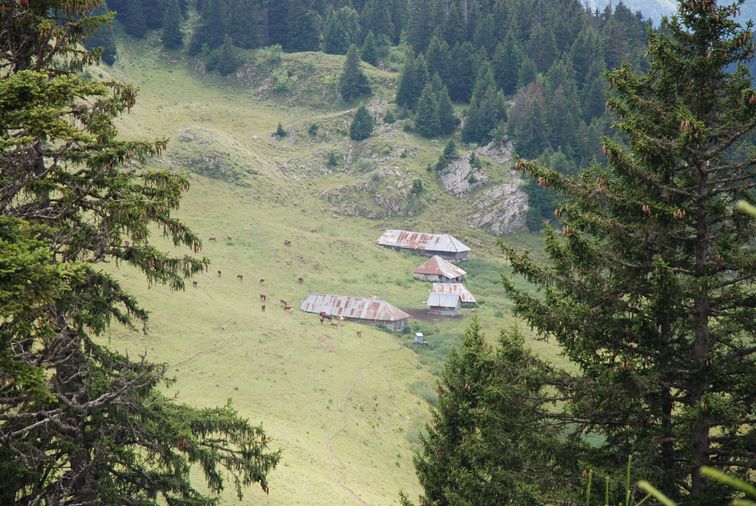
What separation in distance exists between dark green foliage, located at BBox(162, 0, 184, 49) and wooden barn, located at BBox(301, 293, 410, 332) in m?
82.5

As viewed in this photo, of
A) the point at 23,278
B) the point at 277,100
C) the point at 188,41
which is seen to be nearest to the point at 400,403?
the point at 23,278

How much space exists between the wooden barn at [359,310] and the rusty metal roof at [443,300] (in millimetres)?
6033

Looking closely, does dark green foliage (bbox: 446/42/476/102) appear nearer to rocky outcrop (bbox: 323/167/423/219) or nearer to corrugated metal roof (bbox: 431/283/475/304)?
rocky outcrop (bbox: 323/167/423/219)

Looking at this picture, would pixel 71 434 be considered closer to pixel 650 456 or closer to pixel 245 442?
pixel 245 442

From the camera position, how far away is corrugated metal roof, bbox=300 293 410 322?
A: 214ft

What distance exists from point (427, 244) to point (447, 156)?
22543 millimetres

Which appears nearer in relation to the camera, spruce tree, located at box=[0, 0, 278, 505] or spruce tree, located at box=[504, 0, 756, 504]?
spruce tree, located at box=[0, 0, 278, 505]

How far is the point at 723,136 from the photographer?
38.9 feet

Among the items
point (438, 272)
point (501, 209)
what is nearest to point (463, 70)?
point (501, 209)

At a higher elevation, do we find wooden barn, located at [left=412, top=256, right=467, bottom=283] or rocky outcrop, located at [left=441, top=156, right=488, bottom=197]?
rocky outcrop, located at [left=441, top=156, right=488, bottom=197]

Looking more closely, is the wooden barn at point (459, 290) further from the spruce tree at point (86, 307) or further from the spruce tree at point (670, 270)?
the spruce tree at point (670, 270)

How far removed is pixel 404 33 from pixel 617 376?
13468cm

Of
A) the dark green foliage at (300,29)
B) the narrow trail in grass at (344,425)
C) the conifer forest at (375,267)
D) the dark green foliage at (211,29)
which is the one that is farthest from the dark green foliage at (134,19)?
the narrow trail in grass at (344,425)

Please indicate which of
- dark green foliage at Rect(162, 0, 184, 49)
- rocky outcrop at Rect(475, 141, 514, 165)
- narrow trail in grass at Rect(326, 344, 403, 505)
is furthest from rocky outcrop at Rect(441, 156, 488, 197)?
dark green foliage at Rect(162, 0, 184, 49)
